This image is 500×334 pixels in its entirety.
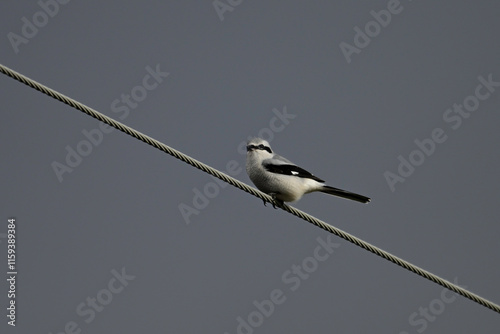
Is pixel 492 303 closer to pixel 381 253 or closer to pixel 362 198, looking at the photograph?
pixel 381 253

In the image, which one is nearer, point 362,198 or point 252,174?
point 362,198

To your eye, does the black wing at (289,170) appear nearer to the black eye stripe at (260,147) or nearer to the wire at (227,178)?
the black eye stripe at (260,147)

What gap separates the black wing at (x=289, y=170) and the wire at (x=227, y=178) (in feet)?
3.69

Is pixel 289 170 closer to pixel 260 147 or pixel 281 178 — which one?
pixel 281 178

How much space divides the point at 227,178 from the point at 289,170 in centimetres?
183

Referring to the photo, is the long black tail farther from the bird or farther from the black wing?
the black wing

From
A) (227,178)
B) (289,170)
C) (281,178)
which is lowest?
(227,178)

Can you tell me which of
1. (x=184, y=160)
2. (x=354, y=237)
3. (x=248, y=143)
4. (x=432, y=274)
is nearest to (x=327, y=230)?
(x=354, y=237)

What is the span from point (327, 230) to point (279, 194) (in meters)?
1.53

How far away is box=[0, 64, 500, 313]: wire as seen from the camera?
12.7 feet

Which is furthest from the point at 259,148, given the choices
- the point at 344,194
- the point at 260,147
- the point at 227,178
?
the point at 227,178

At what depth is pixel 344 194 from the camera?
6.05m

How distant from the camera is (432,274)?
452cm

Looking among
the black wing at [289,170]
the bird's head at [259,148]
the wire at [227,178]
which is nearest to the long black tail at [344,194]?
the black wing at [289,170]
